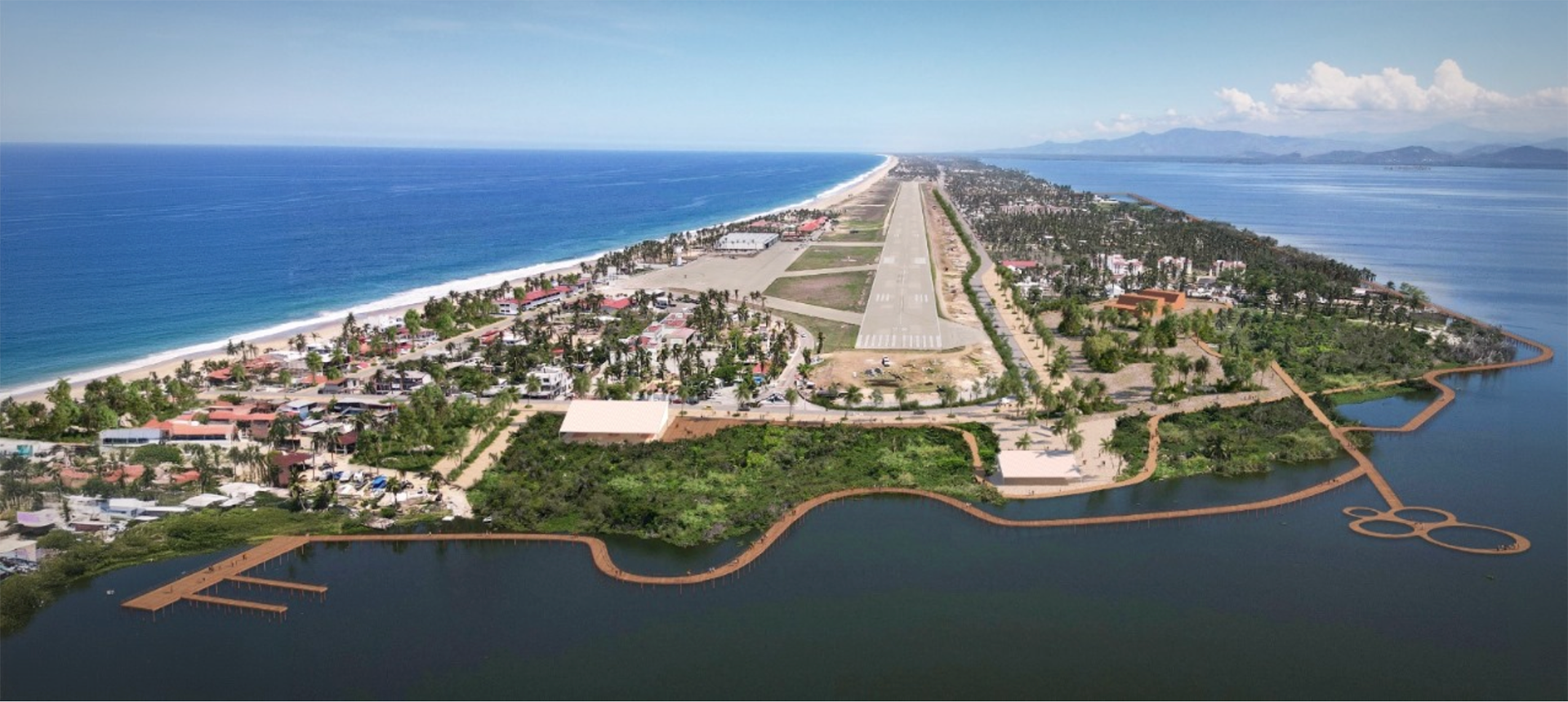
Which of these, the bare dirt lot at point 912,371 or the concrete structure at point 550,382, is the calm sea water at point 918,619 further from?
the concrete structure at point 550,382

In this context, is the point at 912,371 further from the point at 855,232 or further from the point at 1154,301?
the point at 855,232

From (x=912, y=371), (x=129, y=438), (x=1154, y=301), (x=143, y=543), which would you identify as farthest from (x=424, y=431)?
(x=1154, y=301)

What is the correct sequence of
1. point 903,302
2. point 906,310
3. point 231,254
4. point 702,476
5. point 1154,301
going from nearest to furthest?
1. point 702,476
2. point 1154,301
3. point 906,310
4. point 903,302
5. point 231,254

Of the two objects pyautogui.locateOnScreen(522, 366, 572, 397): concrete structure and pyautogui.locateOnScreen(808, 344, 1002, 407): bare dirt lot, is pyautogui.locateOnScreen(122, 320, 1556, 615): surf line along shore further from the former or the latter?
pyautogui.locateOnScreen(522, 366, 572, 397): concrete structure

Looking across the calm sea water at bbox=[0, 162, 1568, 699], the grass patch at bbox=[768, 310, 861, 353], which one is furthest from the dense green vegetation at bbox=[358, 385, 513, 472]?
the grass patch at bbox=[768, 310, 861, 353]

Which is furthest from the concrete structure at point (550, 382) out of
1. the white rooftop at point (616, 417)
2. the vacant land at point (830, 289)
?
the vacant land at point (830, 289)

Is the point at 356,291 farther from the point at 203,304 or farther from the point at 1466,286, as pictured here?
the point at 1466,286

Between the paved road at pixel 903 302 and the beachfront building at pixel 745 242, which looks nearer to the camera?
the paved road at pixel 903 302
